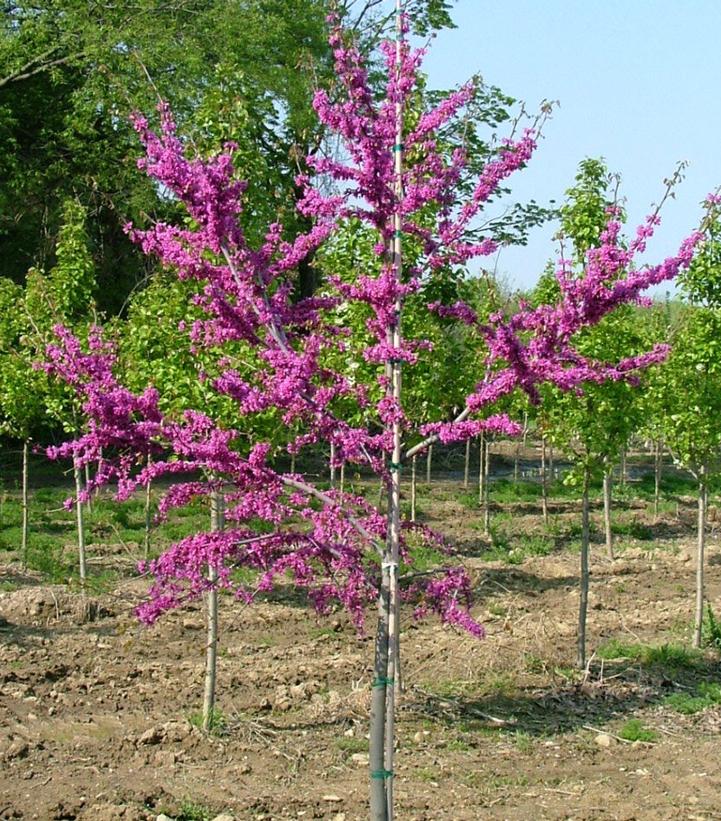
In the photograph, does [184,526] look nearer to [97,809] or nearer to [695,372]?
[695,372]

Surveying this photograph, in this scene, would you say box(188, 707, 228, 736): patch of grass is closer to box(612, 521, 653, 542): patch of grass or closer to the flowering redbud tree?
the flowering redbud tree

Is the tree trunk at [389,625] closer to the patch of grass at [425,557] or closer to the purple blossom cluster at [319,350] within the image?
the purple blossom cluster at [319,350]

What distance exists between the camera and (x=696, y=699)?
10.7 m

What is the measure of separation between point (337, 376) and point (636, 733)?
487 cm

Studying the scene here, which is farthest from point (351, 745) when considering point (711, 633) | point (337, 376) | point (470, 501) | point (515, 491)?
point (515, 491)

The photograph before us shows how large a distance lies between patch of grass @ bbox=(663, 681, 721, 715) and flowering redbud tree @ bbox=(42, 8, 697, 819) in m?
4.74

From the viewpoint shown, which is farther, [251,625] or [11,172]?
[11,172]

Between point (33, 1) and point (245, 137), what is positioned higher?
point (33, 1)

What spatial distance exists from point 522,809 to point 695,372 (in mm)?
6828

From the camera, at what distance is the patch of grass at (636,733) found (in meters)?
9.55

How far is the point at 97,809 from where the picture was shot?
7395 millimetres

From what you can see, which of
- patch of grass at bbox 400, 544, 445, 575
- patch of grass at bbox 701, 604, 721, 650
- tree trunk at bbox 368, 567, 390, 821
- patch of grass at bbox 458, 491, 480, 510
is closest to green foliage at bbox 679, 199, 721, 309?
patch of grass at bbox 701, 604, 721, 650

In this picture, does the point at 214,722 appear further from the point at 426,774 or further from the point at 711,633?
the point at 711,633

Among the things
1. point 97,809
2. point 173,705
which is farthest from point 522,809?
point 173,705
